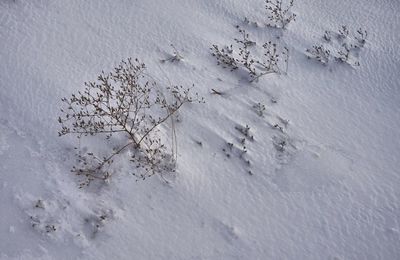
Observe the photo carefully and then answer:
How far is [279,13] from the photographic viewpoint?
533 centimetres

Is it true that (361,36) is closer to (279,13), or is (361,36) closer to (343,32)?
(343,32)

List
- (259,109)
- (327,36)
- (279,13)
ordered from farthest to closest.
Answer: (279,13) < (327,36) < (259,109)

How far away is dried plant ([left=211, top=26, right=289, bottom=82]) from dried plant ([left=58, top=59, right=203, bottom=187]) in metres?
0.70

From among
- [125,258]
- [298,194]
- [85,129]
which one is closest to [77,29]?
[85,129]

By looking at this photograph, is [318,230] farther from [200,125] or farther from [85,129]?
[85,129]

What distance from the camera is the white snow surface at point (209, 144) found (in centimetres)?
371

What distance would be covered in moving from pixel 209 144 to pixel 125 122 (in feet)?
2.95

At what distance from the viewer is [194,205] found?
12.7 feet

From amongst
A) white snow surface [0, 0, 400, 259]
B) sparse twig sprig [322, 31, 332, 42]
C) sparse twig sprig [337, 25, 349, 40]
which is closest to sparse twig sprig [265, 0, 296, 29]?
white snow surface [0, 0, 400, 259]

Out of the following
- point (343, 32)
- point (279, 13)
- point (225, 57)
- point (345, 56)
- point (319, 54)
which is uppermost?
point (343, 32)

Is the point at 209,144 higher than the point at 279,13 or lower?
lower

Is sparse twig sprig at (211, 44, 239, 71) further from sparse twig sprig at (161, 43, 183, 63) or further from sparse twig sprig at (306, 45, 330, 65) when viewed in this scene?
sparse twig sprig at (306, 45, 330, 65)

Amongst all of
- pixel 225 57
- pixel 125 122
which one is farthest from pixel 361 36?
pixel 125 122

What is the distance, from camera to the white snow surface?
371 centimetres
